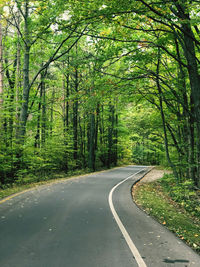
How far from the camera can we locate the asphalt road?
3883 mm

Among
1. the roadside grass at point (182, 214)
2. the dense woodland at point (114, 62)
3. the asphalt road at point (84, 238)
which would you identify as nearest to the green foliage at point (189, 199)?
→ the roadside grass at point (182, 214)

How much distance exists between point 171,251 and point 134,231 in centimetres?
134

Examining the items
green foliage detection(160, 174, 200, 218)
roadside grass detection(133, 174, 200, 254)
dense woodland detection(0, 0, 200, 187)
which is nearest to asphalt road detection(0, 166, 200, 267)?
roadside grass detection(133, 174, 200, 254)

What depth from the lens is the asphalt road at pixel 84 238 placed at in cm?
388

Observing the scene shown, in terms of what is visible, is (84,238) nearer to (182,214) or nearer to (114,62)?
(182,214)

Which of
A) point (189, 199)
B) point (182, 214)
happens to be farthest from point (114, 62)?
point (189, 199)

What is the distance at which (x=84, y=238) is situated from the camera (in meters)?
4.91

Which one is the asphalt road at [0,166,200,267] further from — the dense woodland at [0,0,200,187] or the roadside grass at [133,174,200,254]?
the dense woodland at [0,0,200,187]

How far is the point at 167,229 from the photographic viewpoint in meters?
6.03

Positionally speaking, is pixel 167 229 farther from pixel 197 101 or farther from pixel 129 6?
pixel 129 6

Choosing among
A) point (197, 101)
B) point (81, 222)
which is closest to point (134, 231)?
point (81, 222)

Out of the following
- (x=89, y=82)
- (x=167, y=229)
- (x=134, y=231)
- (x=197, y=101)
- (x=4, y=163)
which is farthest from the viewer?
(x=4, y=163)

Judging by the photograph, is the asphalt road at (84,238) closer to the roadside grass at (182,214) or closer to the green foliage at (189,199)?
the roadside grass at (182,214)

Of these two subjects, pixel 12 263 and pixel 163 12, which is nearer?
pixel 12 263
